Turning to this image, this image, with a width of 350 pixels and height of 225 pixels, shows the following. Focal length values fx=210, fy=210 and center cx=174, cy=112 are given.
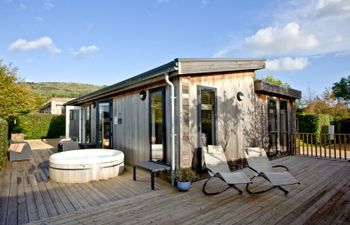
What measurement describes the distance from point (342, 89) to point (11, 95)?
2538cm

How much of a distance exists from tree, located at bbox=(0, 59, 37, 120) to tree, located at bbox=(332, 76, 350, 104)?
2476cm

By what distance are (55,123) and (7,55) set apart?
5839 millimetres

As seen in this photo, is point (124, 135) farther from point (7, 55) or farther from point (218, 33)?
point (7, 55)

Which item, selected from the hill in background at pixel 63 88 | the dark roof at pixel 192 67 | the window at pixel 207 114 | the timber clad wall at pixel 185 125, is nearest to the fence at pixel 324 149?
the dark roof at pixel 192 67

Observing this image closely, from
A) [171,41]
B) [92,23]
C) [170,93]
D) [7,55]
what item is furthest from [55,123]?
[170,93]

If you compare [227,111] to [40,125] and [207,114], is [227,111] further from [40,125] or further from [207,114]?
[40,125]

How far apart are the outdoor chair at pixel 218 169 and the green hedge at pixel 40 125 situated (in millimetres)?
15911

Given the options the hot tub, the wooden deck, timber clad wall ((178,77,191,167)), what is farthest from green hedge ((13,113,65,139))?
timber clad wall ((178,77,191,167))

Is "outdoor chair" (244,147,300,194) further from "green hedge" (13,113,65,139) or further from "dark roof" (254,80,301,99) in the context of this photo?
"green hedge" (13,113,65,139)

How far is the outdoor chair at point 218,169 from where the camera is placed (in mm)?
4034

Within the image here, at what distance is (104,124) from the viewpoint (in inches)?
352

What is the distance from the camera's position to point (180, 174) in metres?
4.43

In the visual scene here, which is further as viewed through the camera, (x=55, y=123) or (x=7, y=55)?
(x=55, y=123)

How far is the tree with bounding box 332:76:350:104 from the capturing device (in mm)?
17906
